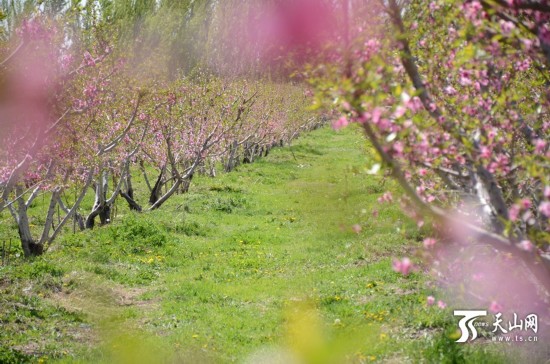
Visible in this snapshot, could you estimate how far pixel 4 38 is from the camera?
14828mm

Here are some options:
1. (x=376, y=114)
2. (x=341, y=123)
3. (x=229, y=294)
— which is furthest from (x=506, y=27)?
(x=229, y=294)

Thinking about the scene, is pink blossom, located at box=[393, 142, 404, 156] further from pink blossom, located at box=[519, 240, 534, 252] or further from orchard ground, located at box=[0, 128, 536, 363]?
pink blossom, located at box=[519, 240, 534, 252]

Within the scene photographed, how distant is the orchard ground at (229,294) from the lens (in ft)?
28.9

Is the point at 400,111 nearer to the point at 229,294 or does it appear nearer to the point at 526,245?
the point at 526,245

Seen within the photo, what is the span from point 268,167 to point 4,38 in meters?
27.0

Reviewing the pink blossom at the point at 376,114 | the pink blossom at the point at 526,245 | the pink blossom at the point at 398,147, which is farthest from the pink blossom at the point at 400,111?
the pink blossom at the point at 526,245

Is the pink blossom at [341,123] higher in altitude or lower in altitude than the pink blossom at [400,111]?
lower

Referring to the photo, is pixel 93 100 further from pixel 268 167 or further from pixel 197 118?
pixel 268 167

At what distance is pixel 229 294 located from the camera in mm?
13523

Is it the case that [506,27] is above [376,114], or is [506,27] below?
above

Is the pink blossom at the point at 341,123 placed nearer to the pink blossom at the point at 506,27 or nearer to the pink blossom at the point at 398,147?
the pink blossom at the point at 398,147

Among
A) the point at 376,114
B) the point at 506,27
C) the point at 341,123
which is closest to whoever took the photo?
the point at 376,114

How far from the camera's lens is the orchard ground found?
8812mm

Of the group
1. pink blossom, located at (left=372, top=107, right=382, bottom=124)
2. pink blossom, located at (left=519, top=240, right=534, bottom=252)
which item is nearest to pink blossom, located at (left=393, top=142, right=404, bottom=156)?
pink blossom, located at (left=372, top=107, right=382, bottom=124)
